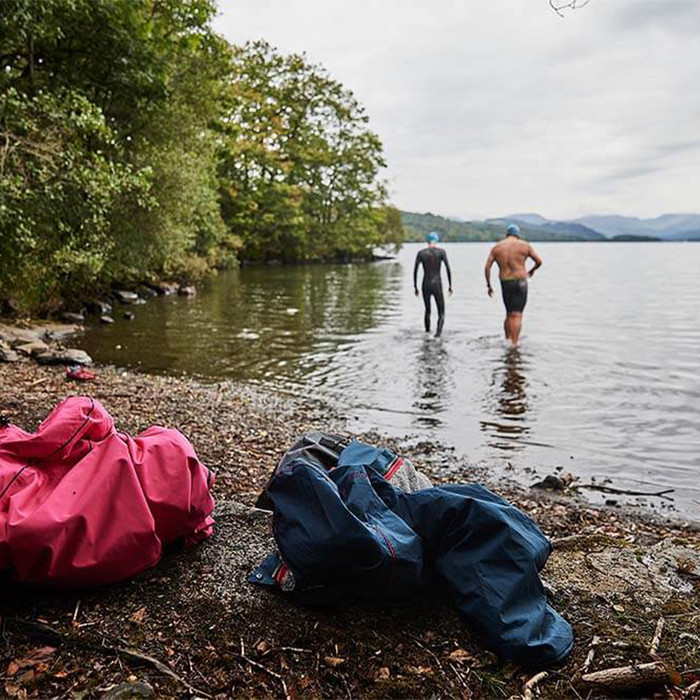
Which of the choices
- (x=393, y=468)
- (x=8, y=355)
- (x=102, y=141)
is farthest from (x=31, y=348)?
(x=393, y=468)

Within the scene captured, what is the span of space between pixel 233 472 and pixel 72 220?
24.9 feet

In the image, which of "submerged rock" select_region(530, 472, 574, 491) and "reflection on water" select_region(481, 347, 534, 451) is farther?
"reflection on water" select_region(481, 347, 534, 451)

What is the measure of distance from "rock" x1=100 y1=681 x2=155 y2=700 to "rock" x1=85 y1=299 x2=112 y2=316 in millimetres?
18015

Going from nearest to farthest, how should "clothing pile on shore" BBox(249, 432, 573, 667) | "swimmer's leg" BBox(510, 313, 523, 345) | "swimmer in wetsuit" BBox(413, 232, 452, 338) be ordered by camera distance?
"clothing pile on shore" BBox(249, 432, 573, 667)
"swimmer's leg" BBox(510, 313, 523, 345)
"swimmer in wetsuit" BBox(413, 232, 452, 338)

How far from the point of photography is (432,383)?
1148 cm

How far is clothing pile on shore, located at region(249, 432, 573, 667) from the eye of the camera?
2990 millimetres

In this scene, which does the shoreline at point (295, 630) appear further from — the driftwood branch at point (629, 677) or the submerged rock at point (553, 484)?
the submerged rock at point (553, 484)

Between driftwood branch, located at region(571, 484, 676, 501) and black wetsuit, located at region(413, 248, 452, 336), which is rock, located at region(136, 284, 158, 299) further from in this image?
driftwood branch, located at region(571, 484, 676, 501)

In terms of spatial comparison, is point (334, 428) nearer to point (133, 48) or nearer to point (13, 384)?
point (13, 384)

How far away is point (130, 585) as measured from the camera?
3.44 m

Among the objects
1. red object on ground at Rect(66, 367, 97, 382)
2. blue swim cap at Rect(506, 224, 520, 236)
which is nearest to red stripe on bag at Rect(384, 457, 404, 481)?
red object on ground at Rect(66, 367, 97, 382)

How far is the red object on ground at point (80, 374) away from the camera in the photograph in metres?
9.99

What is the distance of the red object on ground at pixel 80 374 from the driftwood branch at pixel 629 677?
920cm

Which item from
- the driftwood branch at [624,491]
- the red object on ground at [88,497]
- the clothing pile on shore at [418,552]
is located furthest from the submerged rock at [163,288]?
the clothing pile on shore at [418,552]
